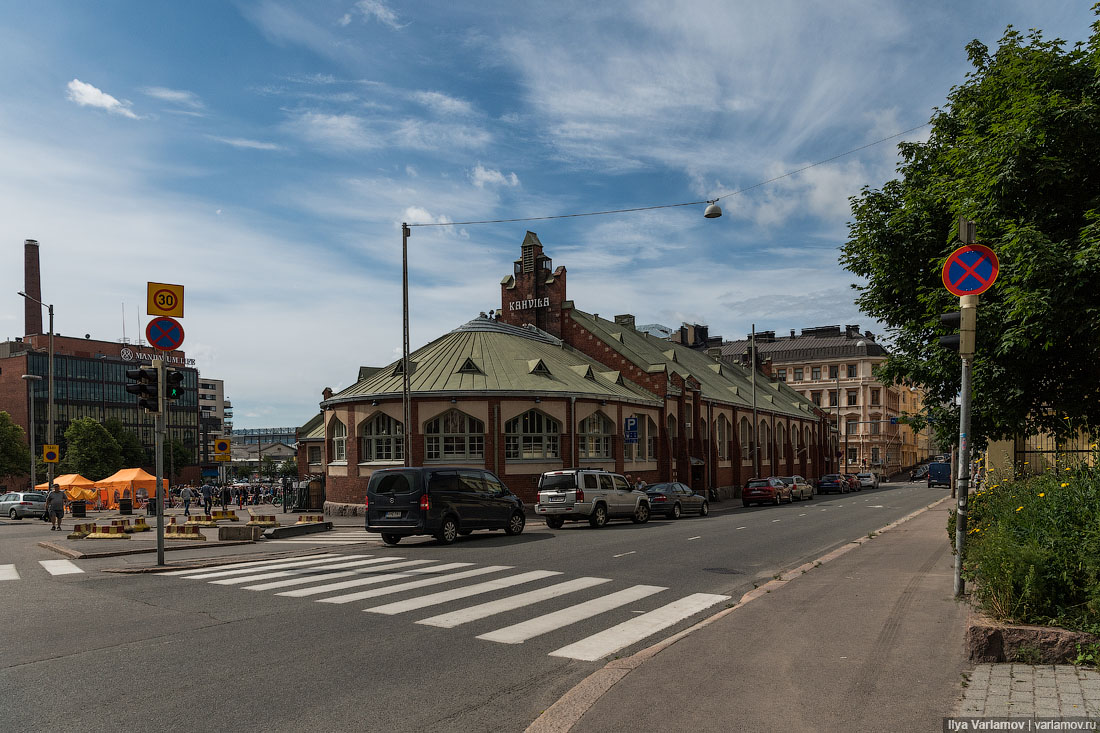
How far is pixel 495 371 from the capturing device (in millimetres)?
34781

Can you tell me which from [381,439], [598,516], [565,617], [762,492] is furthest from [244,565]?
[762,492]

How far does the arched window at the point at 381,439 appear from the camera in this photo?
107ft

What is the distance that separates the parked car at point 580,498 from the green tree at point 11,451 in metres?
67.8

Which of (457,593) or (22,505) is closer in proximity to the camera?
(457,593)

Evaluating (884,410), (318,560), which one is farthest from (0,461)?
(884,410)

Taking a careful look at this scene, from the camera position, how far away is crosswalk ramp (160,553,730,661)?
844cm

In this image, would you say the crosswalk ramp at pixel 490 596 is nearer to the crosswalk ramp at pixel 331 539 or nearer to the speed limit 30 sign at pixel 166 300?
the crosswalk ramp at pixel 331 539

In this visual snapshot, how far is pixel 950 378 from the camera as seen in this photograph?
48.3 ft

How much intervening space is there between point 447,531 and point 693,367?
126 ft

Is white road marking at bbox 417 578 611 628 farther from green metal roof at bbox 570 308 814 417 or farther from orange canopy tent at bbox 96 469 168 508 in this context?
orange canopy tent at bbox 96 469 168 508

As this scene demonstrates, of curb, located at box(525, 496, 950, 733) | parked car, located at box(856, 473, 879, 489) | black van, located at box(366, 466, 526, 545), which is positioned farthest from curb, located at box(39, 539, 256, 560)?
parked car, located at box(856, 473, 879, 489)

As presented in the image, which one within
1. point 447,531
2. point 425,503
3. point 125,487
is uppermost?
point 425,503

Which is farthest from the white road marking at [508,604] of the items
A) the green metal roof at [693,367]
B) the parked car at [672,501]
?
the green metal roof at [693,367]

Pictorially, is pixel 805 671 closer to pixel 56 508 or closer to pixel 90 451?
pixel 56 508
